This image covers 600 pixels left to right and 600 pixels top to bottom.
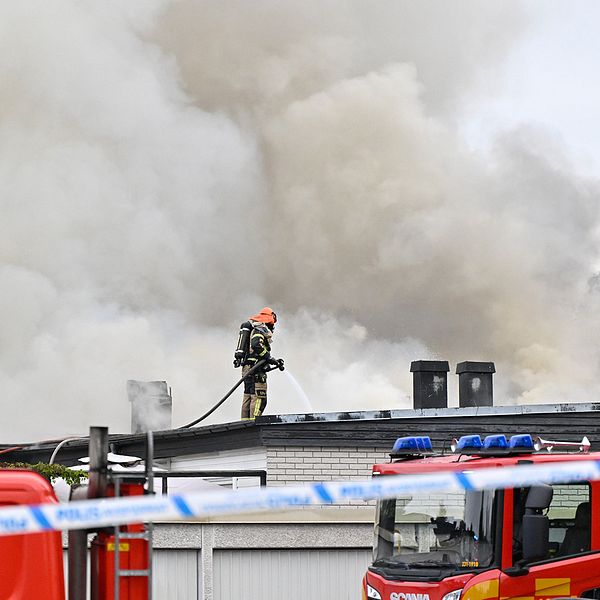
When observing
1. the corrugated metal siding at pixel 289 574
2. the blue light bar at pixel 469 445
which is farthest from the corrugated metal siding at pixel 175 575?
the blue light bar at pixel 469 445

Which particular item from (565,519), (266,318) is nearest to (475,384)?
(266,318)

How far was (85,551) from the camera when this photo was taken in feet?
17.9

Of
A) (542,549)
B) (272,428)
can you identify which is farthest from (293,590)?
(542,549)

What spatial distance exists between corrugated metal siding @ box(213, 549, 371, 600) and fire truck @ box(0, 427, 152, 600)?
6988 millimetres

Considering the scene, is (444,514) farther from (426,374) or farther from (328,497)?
(426,374)

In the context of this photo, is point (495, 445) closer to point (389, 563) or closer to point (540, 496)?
point (540, 496)

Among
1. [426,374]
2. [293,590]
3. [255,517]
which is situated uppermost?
[426,374]

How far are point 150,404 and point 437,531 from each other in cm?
1649

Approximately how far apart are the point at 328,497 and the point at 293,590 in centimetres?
763

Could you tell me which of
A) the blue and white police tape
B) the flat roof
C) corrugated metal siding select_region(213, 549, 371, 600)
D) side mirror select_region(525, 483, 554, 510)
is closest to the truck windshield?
side mirror select_region(525, 483, 554, 510)

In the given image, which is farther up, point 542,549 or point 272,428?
point 272,428

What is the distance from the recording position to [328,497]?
5.30 metres

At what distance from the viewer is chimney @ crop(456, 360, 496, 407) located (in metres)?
20.0

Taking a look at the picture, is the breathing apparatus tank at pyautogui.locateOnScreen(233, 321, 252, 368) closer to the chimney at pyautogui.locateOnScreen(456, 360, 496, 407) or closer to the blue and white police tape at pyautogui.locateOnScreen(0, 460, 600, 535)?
the chimney at pyautogui.locateOnScreen(456, 360, 496, 407)
